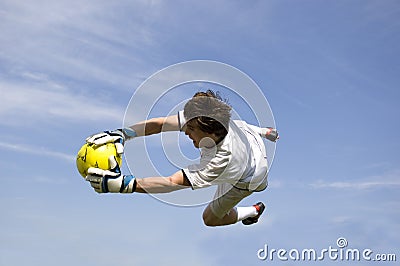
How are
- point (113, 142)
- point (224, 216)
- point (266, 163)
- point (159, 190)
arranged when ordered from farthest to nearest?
point (224, 216) < point (266, 163) < point (113, 142) < point (159, 190)

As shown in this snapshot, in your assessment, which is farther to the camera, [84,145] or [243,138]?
[243,138]

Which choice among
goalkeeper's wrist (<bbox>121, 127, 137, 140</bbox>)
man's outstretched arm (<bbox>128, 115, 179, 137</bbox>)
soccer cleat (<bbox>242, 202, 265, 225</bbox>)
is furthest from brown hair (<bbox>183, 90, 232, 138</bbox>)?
soccer cleat (<bbox>242, 202, 265, 225</bbox>)

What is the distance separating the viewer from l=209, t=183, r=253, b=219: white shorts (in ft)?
32.2

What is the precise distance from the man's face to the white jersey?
99 millimetres

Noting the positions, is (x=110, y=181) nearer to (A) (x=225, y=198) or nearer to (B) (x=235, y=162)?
(B) (x=235, y=162)

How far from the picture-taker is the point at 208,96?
8.86 meters

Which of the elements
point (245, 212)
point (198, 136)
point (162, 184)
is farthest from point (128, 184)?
point (245, 212)

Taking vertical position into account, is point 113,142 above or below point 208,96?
below

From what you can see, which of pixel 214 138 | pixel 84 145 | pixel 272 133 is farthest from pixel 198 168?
pixel 272 133

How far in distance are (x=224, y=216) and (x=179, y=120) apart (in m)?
2.69

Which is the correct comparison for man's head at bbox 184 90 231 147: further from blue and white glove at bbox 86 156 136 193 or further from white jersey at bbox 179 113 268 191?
blue and white glove at bbox 86 156 136 193

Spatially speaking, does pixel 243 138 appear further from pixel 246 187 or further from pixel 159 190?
pixel 159 190

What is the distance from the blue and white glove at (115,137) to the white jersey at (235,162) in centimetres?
81

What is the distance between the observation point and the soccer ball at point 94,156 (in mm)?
8117
